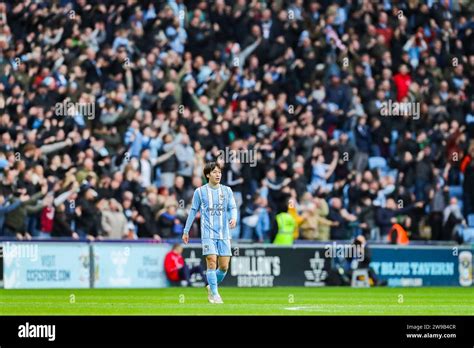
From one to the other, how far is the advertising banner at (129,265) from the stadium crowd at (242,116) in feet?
1.81

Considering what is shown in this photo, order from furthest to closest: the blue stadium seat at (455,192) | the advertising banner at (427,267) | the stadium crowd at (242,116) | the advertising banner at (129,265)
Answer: the blue stadium seat at (455,192), the advertising banner at (427,267), the stadium crowd at (242,116), the advertising banner at (129,265)

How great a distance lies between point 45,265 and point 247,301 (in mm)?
6967

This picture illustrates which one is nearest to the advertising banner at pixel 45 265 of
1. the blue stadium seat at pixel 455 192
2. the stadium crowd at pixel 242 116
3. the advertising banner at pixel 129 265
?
the advertising banner at pixel 129 265

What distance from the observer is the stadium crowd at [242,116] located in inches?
1298

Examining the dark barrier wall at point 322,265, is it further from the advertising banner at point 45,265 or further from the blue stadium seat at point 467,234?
the advertising banner at point 45,265

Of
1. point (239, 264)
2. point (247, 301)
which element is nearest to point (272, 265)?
point (239, 264)

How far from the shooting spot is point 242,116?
36562 millimetres

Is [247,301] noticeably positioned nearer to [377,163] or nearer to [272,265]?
[272,265]

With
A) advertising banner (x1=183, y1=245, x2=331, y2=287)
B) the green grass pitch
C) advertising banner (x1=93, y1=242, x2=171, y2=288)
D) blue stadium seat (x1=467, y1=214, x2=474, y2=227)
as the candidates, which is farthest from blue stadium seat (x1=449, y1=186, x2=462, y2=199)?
advertising banner (x1=93, y1=242, x2=171, y2=288)

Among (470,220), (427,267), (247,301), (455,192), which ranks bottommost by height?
(247,301)
